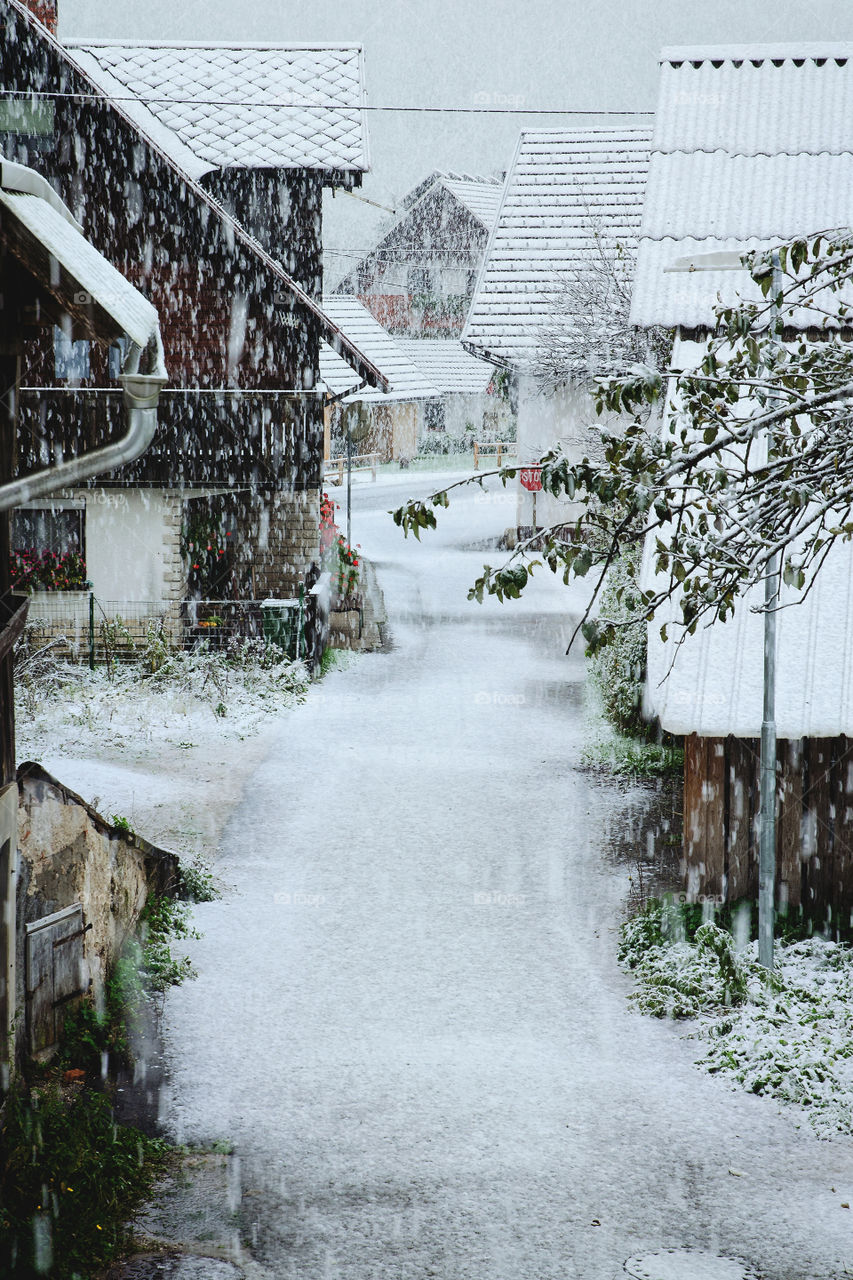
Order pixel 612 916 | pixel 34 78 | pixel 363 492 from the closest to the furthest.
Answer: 1. pixel 612 916
2. pixel 34 78
3. pixel 363 492

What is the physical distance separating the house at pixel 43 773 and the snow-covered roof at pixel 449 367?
134 ft

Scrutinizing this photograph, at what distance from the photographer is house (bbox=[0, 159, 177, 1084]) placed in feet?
13.7

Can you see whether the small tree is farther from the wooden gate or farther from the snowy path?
the wooden gate

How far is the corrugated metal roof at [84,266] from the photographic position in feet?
13.7

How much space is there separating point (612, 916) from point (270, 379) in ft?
35.8

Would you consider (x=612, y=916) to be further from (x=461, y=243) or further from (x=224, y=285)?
(x=461, y=243)

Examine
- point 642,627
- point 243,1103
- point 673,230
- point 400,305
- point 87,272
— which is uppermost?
point 400,305

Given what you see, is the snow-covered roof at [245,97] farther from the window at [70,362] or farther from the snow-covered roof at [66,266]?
the snow-covered roof at [66,266]

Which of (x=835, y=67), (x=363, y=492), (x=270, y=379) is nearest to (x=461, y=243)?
(x=363, y=492)

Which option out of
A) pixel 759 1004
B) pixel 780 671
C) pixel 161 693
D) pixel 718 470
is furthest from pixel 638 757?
pixel 718 470

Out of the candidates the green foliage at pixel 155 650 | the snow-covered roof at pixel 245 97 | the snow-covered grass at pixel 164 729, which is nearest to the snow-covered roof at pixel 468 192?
the snow-covered roof at pixel 245 97

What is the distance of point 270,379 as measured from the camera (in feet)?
56.2

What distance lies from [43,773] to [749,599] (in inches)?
187

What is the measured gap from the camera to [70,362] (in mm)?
16453
